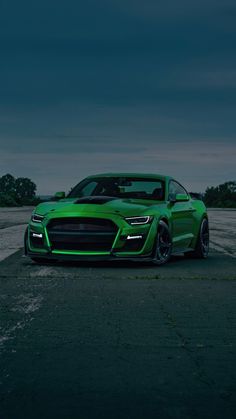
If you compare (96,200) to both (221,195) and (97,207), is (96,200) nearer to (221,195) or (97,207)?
(97,207)

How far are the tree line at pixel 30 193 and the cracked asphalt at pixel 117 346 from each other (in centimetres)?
547

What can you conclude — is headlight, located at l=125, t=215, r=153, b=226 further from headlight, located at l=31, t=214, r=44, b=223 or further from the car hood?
headlight, located at l=31, t=214, r=44, b=223

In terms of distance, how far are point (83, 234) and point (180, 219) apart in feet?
6.84

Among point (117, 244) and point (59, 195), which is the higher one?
point (59, 195)

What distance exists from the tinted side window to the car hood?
1.02m

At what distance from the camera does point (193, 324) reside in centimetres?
605

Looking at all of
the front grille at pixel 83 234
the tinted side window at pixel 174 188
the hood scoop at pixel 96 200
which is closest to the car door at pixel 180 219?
the tinted side window at pixel 174 188

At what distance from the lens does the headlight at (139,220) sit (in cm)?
1034

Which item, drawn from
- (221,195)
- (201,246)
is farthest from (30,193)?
(201,246)

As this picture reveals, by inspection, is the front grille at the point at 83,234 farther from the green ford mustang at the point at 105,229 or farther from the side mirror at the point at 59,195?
the side mirror at the point at 59,195

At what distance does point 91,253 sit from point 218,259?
9.63 feet

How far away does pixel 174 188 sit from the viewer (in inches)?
483

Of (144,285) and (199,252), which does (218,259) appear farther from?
(144,285)

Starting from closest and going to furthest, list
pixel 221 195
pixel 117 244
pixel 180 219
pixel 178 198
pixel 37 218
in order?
pixel 117 244 < pixel 37 218 < pixel 178 198 < pixel 180 219 < pixel 221 195
